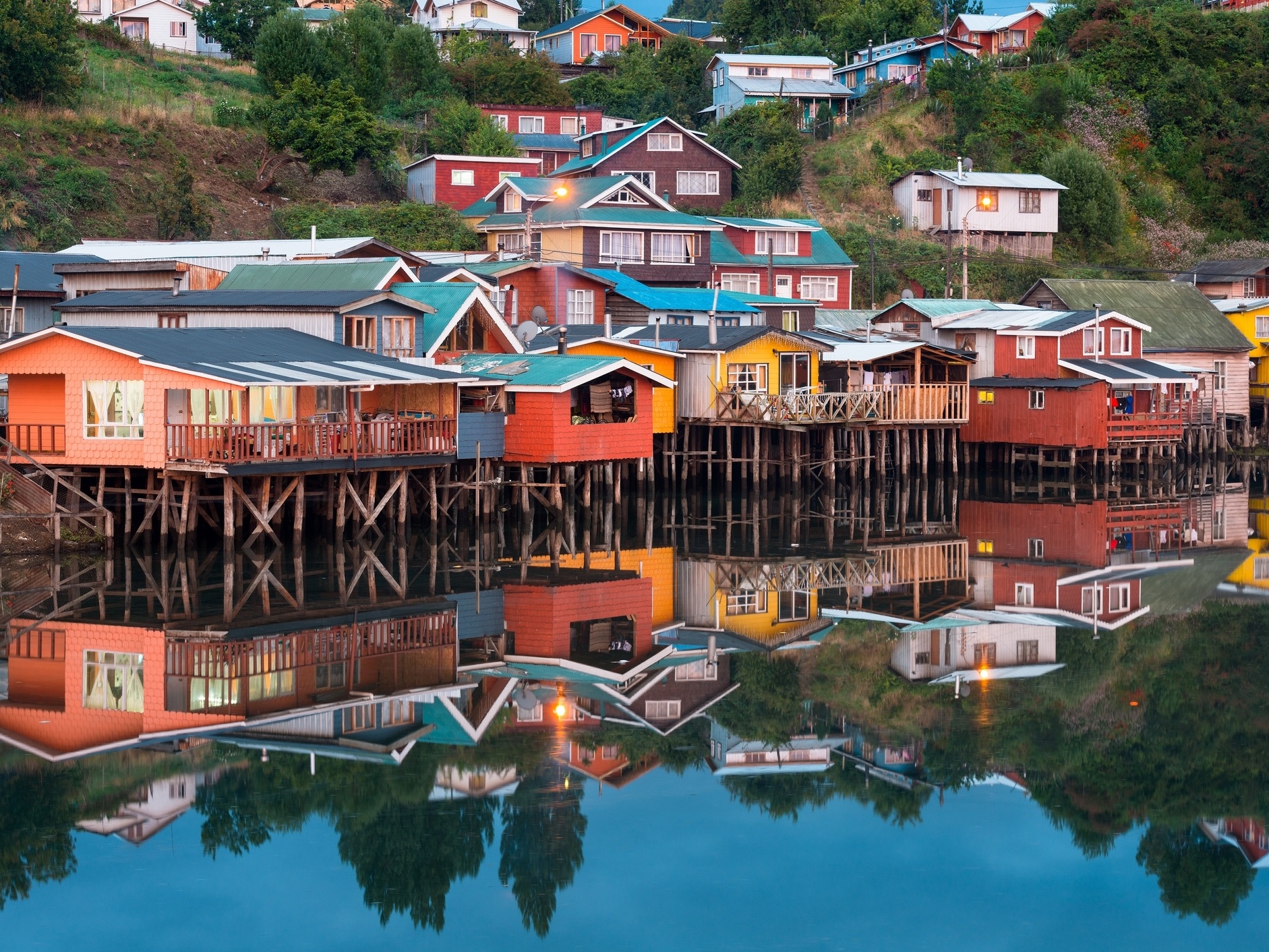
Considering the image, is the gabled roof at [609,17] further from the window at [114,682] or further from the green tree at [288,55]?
the window at [114,682]

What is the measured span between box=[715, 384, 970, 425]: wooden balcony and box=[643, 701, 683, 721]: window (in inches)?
923

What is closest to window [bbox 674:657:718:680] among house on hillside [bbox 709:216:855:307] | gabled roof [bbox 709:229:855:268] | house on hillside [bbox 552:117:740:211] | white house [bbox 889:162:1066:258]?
gabled roof [bbox 709:229:855:268]

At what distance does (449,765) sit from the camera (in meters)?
17.8

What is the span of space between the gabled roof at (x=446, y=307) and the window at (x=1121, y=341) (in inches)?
821

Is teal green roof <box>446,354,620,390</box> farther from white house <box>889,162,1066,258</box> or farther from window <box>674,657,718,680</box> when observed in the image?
white house <box>889,162,1066,258</box>

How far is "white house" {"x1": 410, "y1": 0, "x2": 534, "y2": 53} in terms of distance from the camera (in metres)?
90.6

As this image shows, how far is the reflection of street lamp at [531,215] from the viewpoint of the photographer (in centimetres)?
4928

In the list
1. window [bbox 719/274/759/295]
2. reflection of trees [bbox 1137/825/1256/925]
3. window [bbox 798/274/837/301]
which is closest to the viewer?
reflection of trees [bbox 1137/825/1256/925]

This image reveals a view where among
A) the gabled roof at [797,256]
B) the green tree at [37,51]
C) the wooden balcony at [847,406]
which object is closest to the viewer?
the wooden balcony at [847,406]

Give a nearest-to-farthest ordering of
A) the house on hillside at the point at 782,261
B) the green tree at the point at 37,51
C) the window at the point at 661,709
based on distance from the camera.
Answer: the window at the point at 661,709 → the green tree at the point at 37,51 → the house on hillside at the point at 782,261

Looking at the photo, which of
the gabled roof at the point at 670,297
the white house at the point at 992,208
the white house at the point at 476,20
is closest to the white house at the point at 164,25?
the white house at the point at 476,20

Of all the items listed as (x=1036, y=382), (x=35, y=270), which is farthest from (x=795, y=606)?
(x=35, y=270)

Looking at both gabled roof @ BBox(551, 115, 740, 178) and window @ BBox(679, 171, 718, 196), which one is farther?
window @ BBox(679, 171, 718, 196)

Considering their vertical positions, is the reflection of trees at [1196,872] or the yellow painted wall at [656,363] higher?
the yellow painted wall at [656,363]
